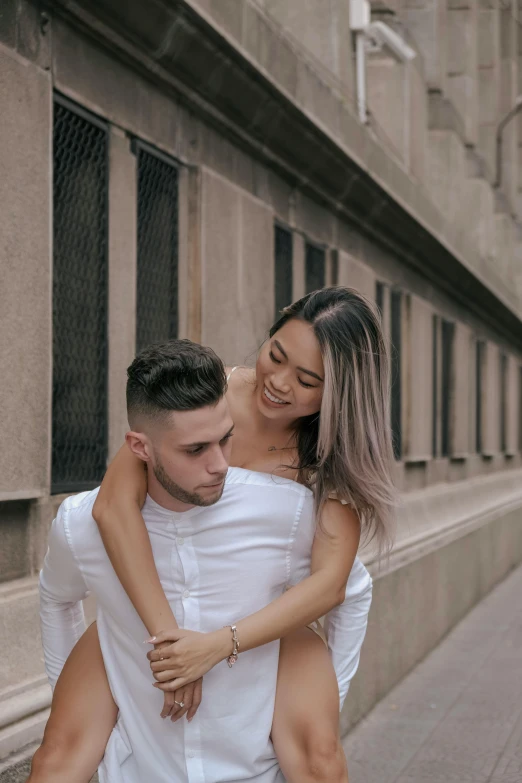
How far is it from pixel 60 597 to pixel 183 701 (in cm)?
51

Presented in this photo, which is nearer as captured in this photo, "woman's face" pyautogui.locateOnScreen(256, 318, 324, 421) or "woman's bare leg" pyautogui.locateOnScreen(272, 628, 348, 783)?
"woman's bare leg" pyautogui.locateOnScreen(272, 628, 348, 783)

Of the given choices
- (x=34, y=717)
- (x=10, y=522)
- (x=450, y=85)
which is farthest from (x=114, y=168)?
(x=450, y=85)

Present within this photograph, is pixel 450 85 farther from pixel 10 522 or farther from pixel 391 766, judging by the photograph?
pixel 10 522

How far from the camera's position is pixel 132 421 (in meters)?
3.23

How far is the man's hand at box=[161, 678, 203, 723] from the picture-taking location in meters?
3.26

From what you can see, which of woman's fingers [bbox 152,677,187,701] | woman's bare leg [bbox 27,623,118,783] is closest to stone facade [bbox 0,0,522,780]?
woman's bare leg [bbox 27,623,118,783]

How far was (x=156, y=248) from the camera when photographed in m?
7.26

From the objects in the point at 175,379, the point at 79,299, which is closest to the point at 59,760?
the point at 175,379

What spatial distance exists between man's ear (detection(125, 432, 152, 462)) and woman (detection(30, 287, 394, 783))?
0.41 ft

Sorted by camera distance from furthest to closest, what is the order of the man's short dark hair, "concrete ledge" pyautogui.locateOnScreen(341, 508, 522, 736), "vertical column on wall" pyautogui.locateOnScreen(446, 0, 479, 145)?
1. "vertical column on wall" pyautogui.locateOnScreen(446, 0, 479, 145)
2. "concrete ledge" pyautogui.locateOnScreen(341, 508, 522, 736)
3. the man's short dark hair

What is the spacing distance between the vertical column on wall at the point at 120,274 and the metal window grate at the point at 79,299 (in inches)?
2.3

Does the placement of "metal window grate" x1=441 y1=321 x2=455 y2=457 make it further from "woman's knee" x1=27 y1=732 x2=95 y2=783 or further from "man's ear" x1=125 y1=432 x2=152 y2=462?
"man's ear" x1=125 y1=432 x2=152 y2=462

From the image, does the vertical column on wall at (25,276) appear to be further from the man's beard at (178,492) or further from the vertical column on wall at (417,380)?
the vertical column on wall at (417,380)

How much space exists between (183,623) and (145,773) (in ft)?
1.35
